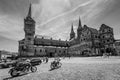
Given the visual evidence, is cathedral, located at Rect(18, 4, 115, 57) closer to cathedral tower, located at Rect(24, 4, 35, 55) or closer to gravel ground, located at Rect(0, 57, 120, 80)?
cathedral tower, located at Rect(24, 4, 35, 55)

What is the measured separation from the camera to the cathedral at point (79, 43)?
45469 millimetres

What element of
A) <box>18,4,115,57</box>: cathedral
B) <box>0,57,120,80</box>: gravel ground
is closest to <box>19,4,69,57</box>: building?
<box>18,4,115,57</box>: cathedral

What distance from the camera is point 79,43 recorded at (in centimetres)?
5941

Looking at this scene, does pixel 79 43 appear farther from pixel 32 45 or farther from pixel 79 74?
pixel 79 74

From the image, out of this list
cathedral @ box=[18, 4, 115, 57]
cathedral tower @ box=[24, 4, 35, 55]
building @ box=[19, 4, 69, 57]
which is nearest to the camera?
cathedral @ box=[18, 4, 115, 57]

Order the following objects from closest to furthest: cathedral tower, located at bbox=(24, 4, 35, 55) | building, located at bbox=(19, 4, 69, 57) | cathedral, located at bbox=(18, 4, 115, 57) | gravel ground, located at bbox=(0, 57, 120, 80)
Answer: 1. gravel ground, located at bbox=(0, 57, 120, 80)
2. cathedral, located at bbox=(18, 4, 115, 57)
3. building, located at bbox=(19, 4, 69, 57)
4. cathedral tower, located at bbox=(24, 4, 35, 55)

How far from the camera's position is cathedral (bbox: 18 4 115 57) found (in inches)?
1790

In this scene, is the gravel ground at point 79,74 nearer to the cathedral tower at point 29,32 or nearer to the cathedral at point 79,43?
the cathedral at point 79,43

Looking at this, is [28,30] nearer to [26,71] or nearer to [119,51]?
[26,71]

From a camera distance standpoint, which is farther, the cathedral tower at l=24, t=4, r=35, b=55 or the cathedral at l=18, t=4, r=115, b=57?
the cathedral tower at l=24, t=4, r=35, b=55

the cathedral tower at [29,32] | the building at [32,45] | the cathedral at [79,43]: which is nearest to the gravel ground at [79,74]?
the cathedral at [79,43]

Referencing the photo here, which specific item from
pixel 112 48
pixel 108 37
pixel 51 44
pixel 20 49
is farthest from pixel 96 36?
pixel 20 49

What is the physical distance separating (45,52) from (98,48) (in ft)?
121

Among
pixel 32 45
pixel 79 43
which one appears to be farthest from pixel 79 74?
pixel 32 45
